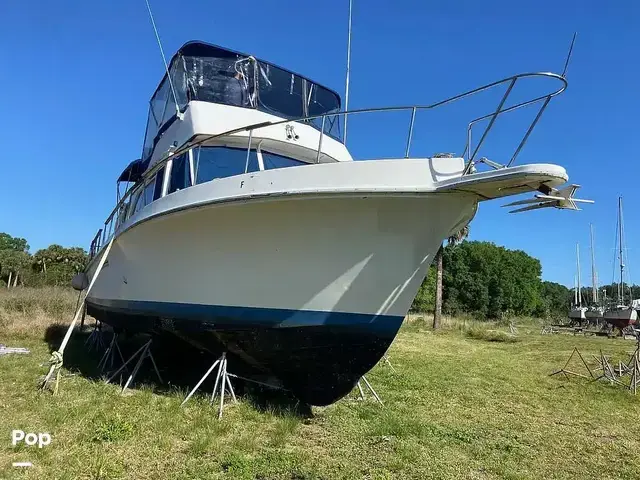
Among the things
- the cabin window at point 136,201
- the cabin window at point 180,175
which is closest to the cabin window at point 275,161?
the cabin window at point 180,175

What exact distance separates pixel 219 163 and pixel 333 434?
3695 millimetres

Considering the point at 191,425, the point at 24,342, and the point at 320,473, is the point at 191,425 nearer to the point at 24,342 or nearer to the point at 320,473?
the point at 320,473

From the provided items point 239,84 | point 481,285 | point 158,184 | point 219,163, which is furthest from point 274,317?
point 481,285

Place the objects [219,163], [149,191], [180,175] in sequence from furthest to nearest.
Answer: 1. [149,191]
2. [180,175]
3. [219,163]

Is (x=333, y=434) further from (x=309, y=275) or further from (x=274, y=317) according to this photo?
(x=309, y=275)

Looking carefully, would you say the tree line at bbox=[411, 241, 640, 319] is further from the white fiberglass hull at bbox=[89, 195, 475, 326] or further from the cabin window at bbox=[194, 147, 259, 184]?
the white fiberglass hull at bbox=[89, 195, 475, 326]

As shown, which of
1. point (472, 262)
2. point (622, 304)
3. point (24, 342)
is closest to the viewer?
point (24, 342)

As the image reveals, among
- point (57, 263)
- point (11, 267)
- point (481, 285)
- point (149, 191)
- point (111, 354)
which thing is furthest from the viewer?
point (481, 285)

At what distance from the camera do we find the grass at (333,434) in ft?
14.5

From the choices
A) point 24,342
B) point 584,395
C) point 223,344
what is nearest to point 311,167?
point 223,344

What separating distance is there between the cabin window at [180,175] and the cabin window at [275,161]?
1.04 metres

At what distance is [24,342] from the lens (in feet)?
40.0

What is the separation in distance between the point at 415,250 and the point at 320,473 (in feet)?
7.76

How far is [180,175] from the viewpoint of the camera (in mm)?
6543
